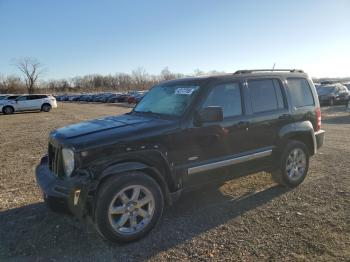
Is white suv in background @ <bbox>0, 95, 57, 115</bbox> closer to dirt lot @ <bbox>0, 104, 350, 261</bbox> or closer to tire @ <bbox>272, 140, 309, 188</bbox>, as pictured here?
dirt lot @ <bbox>0, 104, 350, 261</bbox>

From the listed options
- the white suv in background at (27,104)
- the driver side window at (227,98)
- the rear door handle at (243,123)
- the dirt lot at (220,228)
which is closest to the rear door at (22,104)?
the white suv in background at (27,104)

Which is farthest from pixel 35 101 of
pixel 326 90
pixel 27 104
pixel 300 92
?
pixel 300 92

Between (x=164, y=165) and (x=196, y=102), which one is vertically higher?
(x=196, y=102)

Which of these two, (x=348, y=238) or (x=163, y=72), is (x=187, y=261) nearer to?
(x=348, y=238)

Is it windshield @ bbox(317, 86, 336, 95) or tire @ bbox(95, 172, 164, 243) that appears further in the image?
windshield @ bbox(317, 86, 336, 95)

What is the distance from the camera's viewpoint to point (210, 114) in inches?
171

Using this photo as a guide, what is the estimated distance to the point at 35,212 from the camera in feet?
16.5

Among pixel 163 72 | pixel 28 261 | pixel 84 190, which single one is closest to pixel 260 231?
pixel 84 190

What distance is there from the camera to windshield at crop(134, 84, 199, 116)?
15.4ft

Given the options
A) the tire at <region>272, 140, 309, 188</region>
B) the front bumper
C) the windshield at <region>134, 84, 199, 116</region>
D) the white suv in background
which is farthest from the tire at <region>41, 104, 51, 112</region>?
the front bumper

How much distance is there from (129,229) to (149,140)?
107 cm

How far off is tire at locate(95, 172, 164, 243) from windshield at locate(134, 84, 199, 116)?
1.10m

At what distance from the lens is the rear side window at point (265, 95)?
→ 5.23 m

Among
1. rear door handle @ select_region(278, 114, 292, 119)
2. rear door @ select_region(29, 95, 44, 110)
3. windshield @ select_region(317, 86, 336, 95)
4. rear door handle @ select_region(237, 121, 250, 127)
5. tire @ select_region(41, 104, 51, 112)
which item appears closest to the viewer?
rear door handle @ select_region(237, 121, 250, 127)
